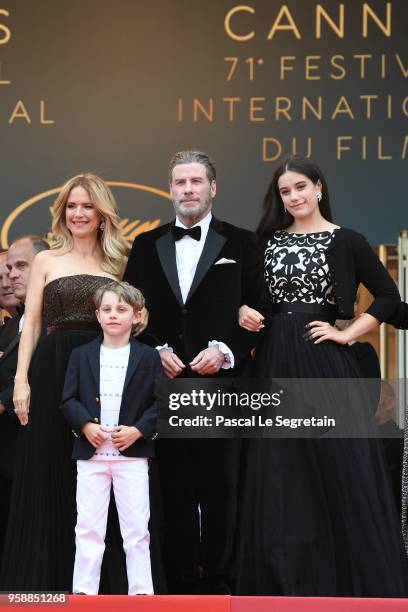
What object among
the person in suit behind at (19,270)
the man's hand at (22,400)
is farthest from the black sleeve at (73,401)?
the person in suit behind at (19,270)

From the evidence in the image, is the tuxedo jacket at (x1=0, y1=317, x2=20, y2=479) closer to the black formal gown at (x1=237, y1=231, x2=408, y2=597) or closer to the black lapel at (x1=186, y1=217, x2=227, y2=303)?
the black lapel at (x1=186, y1=217, x2=227, y2=303)

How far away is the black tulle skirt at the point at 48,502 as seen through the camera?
545 centimetres

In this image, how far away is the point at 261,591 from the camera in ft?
17.8

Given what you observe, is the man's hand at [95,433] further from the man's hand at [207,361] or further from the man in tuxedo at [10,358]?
the man in tuxedo at [10,358]

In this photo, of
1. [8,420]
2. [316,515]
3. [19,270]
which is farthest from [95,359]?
[19,270]

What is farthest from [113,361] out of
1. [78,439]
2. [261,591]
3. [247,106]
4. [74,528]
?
[247,106]

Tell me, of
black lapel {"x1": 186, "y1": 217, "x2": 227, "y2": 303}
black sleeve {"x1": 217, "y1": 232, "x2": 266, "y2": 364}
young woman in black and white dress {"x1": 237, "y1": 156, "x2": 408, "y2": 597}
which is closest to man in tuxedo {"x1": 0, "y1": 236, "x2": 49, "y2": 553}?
black lapel {"x1": 186, "y1": 217, "x2": 227, "y2": 303}

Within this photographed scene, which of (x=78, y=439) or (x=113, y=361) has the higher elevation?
(x=113, y=361)

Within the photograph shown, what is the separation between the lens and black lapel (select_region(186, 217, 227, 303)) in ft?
18.9

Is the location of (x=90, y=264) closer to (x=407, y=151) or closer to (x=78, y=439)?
(x=78, y=439)

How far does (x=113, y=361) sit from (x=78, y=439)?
0.36m

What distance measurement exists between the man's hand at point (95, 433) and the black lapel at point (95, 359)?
16 cm

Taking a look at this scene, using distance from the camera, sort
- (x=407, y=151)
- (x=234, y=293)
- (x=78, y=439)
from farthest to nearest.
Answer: (x=407, y=151) → (x=234, y=293) → (x=78, y=439)

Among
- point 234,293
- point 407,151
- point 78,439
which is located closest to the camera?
point 78,439
